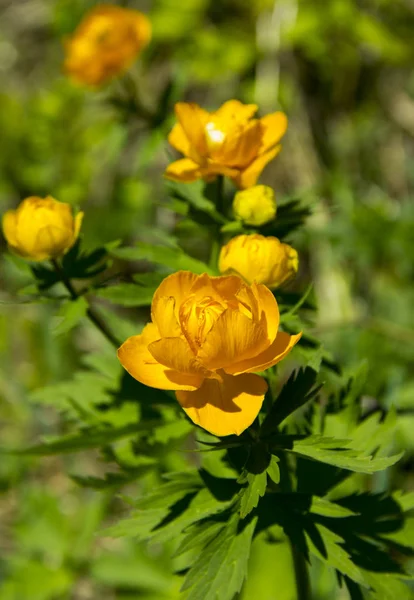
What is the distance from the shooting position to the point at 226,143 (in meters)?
0.98

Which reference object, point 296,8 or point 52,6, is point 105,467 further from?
point 52,6

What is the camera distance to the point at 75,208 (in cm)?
107

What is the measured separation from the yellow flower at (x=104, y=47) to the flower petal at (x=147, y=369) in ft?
4.04

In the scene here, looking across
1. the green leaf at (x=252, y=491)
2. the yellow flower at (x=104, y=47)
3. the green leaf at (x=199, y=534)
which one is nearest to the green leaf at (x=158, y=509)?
the green leaf at (x=199, y=534)

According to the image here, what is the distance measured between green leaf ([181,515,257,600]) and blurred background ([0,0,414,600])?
103 cm

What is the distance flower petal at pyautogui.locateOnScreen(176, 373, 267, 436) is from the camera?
0.81 metres

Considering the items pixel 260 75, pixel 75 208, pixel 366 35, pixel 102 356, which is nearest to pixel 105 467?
pixel 102 356

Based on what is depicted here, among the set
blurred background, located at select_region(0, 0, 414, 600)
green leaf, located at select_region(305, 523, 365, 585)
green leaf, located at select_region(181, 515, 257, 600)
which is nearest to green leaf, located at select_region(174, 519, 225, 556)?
green leaf, located at select_region(181, 515, 257, 600)

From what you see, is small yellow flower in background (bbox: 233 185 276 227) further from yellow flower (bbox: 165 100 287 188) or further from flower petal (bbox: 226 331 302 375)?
flower petal (bbox: 226 331 302 375)

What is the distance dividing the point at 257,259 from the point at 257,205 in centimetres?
13

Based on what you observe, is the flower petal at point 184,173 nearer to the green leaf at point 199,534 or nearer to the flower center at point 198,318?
the flower center at point 198,318

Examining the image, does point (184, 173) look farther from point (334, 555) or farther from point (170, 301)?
point (334, 555)

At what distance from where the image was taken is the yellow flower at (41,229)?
0.98 metres

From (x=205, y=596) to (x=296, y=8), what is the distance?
248 centimetres
